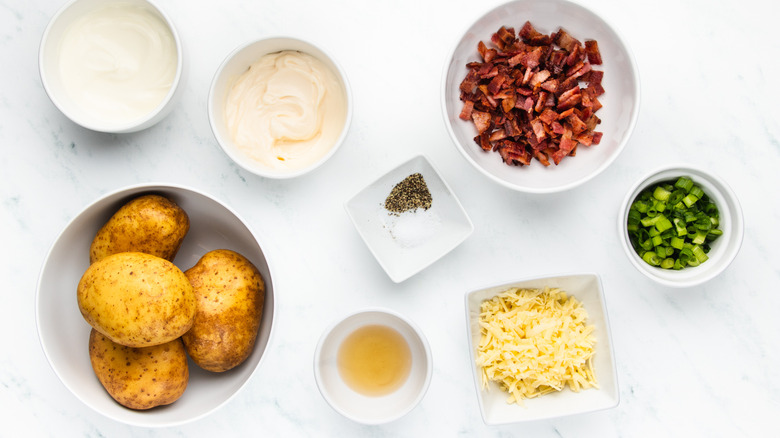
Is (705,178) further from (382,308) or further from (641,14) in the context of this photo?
(382,308)

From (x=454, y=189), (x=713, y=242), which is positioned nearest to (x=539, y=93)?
(x=454, y=189)

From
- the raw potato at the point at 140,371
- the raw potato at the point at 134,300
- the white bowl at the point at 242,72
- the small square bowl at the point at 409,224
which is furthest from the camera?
the small square bowl at the point at 409,224

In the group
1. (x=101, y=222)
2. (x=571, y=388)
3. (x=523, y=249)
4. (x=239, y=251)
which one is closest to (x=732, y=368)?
(x=571, y=388)

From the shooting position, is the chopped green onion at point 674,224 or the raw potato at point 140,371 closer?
the raw potato at point 140,371

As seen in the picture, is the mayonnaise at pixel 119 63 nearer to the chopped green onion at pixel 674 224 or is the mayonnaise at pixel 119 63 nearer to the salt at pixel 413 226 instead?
the salt at pixel 413 226

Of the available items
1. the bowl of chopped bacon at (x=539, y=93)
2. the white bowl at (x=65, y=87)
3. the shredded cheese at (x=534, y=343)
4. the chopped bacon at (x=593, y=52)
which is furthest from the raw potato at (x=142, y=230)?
the chopped bacon at (x=593, y=52)

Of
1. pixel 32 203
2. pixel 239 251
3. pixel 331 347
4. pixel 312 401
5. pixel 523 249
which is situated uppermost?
pixel 32 203

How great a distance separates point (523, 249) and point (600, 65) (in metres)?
0.57

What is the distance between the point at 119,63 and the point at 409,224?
930 mm

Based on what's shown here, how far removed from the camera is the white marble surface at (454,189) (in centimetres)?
177

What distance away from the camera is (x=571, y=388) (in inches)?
67.1

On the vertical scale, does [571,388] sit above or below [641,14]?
below

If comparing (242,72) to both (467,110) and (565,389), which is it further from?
(565,389)

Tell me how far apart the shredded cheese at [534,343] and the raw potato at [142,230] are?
34.6 inches
